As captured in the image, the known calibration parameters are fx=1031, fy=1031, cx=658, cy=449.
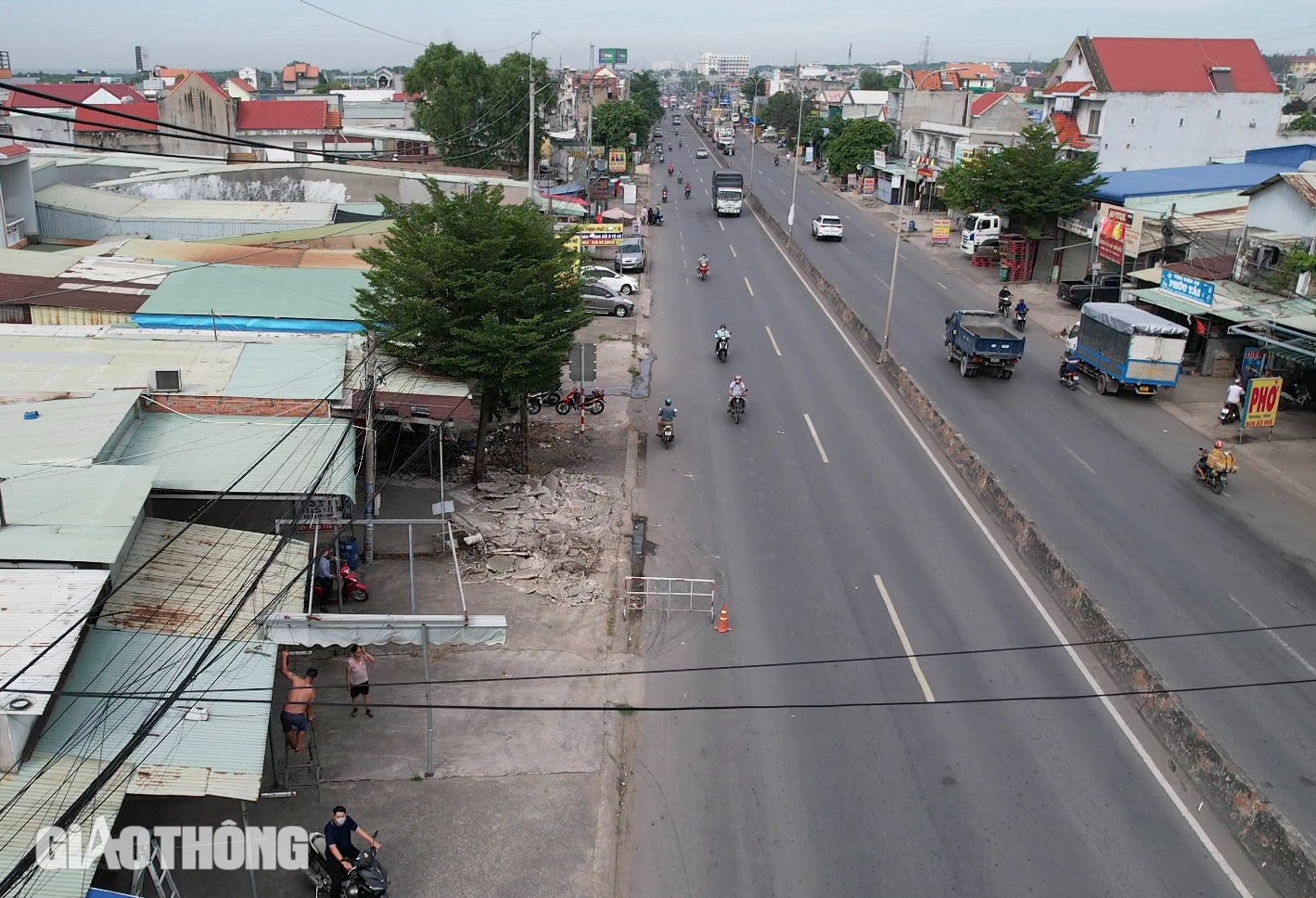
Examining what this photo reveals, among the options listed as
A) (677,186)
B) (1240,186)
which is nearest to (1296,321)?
(1240,186)

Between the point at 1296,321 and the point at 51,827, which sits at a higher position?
the point at 1296,321

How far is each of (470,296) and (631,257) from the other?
28.0 metres

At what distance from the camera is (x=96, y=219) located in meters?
36.5

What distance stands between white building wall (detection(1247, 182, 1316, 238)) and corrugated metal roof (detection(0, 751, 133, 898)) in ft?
115

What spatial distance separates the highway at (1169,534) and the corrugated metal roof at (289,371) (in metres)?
14.8

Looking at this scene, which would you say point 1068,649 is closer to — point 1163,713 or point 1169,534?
point 1163,713

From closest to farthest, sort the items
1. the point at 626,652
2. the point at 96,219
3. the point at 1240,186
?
the point at 626,652 < the point at 96,219 < the point at 1240,186

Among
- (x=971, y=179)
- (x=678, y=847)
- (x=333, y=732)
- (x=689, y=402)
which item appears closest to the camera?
(x=678, y=847)

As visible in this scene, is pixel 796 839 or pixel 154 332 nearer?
pixel 796 839

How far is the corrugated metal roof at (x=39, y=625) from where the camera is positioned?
10.6 metres

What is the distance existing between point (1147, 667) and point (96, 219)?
3626 cm

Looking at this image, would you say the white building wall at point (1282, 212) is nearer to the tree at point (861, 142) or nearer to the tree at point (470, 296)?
the tree at point (470, 296)

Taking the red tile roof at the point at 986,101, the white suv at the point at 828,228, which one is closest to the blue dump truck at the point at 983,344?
the white suv at the point at 828,228

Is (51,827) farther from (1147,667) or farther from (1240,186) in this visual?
(1240,186)
